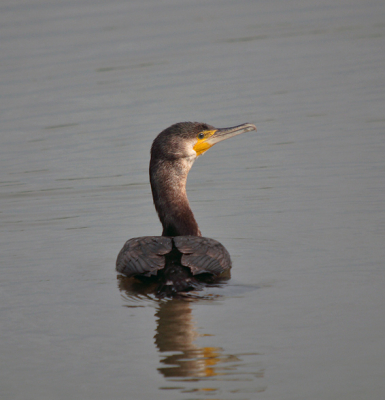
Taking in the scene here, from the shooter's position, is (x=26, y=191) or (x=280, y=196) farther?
(x=26, y=191)

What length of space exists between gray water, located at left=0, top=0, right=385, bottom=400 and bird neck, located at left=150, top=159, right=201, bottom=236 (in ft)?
2.02

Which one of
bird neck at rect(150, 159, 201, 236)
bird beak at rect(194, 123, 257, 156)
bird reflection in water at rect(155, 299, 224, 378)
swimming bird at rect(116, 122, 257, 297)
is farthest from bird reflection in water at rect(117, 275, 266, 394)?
bird beak at rect(194, 123, 257, 156)

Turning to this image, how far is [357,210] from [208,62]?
7.92m

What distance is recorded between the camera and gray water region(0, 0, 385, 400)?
16.8ft

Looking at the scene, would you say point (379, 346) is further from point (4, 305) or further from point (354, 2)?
point (354, 2)

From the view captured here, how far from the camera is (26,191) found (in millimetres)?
10188

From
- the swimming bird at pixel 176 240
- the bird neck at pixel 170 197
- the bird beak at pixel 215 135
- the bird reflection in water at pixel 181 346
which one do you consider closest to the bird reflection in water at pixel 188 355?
the bird reflection in water at pixel 181 346

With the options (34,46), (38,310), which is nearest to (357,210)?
(38,310)

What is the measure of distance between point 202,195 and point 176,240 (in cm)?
305

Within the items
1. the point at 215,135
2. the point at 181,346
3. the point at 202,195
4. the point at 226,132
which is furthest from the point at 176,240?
the point at 202,195

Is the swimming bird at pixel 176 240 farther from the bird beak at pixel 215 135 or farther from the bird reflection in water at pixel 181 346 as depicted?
the bird reflection in water at pixel 181 346

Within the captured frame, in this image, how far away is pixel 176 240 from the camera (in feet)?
21.9

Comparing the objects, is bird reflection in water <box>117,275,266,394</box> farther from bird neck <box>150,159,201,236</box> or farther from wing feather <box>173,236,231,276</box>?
bird neck <box>150,159,201,236</box>

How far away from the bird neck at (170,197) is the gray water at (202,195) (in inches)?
24.2
